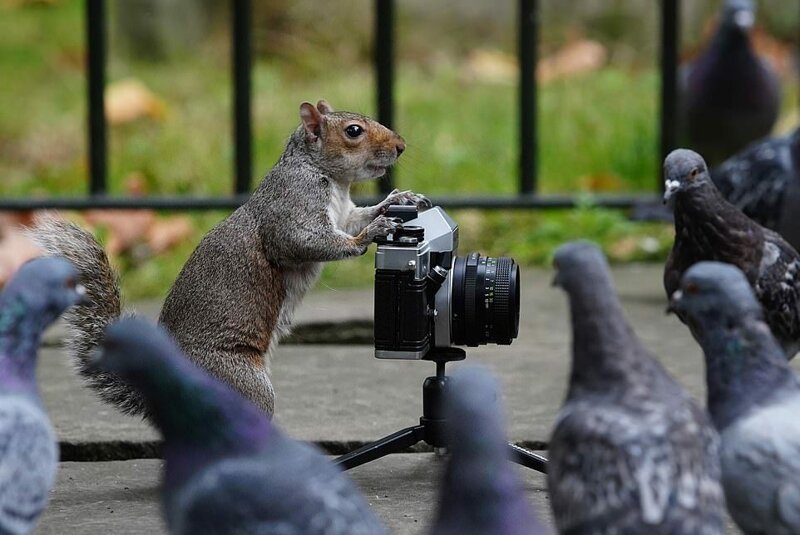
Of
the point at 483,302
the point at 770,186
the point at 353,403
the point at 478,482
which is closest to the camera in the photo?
the point at 478,482

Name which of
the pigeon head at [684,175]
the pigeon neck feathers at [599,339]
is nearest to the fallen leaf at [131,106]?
the pigeon head at [684,175]

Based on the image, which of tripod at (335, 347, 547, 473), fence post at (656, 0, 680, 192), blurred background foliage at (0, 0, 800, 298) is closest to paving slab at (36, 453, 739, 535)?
tripod at (335, 347, 547, 473)

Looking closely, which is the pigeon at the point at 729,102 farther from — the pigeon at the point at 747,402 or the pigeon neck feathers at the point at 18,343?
the pigeon neck feathers at the point at 18,343

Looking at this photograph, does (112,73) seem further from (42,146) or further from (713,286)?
(713,286)

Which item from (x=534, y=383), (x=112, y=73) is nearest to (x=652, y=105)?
(x=112, y=73)

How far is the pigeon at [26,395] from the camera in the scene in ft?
8.95

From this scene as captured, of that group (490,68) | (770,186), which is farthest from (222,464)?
(490,68)

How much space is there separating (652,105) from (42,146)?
3264mm

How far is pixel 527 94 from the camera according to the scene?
641 cm

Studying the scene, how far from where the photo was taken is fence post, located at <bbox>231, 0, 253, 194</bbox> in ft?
20.5

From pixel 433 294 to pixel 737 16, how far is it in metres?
4.19

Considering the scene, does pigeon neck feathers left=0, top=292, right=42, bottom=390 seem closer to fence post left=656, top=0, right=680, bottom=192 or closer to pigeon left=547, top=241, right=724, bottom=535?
pigeon left=547, top=241, right=724, bottom=535

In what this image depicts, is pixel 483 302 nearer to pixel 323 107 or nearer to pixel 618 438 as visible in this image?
pixel 323 107

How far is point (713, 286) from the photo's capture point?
282 centimetres
